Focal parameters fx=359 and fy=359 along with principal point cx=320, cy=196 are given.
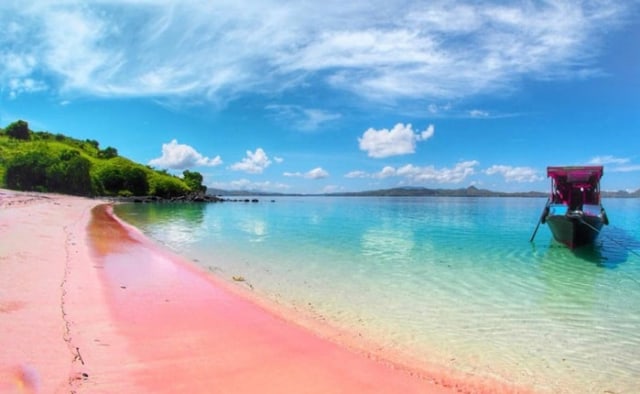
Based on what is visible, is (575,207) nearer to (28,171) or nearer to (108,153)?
(28,171)

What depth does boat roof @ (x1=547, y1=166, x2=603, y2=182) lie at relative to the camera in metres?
23.6

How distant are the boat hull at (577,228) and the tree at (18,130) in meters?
139

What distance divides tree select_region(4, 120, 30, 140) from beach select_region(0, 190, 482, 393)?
132 m

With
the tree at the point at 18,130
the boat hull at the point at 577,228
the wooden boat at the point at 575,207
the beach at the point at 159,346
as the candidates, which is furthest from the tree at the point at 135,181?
the boat hull at the point at 577,228

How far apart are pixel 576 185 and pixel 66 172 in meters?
88.8

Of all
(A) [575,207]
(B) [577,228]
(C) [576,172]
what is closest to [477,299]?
(B) [577,228]

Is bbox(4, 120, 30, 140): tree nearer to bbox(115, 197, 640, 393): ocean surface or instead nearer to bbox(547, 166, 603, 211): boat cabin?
bbox(115, 197, 640, 393): ocean surface

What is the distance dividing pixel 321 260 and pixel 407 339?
8393mm

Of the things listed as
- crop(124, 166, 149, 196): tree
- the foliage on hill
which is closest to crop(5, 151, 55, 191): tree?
the foliage on hill

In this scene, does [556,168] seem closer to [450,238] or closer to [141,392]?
[450,238]

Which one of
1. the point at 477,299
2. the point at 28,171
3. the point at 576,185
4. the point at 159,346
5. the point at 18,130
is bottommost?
the point at 477,299

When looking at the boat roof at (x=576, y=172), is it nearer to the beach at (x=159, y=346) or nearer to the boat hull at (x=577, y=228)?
the boat hull at (x=577, y=228)

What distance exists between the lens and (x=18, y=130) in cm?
10981

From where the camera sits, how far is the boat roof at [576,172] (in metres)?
23.6
